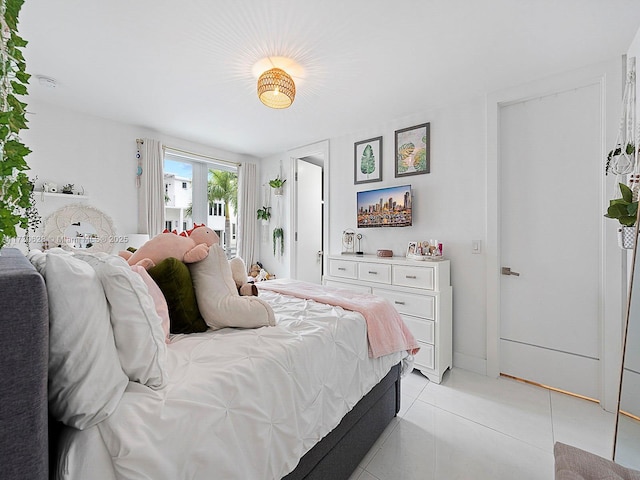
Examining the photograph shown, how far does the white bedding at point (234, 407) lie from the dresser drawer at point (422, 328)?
1256 millimetres

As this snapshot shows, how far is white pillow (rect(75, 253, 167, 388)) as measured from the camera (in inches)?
32.2

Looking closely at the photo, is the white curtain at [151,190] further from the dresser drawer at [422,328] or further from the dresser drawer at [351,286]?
the dresser drawer at [422,328]

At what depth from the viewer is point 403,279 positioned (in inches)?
110

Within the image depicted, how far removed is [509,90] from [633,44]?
77 cm

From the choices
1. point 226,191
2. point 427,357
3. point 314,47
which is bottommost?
point 427,357

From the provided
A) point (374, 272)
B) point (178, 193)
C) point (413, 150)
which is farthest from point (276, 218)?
point (413, 150)

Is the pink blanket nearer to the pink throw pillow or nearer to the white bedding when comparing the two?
the white bedding

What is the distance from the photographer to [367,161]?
139 inches

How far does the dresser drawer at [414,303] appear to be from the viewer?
260cm

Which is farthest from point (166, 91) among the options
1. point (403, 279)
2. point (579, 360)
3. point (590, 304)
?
point (579, 360)

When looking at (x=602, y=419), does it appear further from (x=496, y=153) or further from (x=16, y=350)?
(x=16, y=350)

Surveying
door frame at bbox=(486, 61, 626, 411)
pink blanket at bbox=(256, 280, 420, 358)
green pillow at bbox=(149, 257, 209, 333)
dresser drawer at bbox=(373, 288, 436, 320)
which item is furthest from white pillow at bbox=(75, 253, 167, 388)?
door frame at bbox=(486, 61, 626, 411)

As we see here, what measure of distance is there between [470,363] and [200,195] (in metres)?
4.17

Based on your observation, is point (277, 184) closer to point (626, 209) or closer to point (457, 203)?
point (457, 203)
